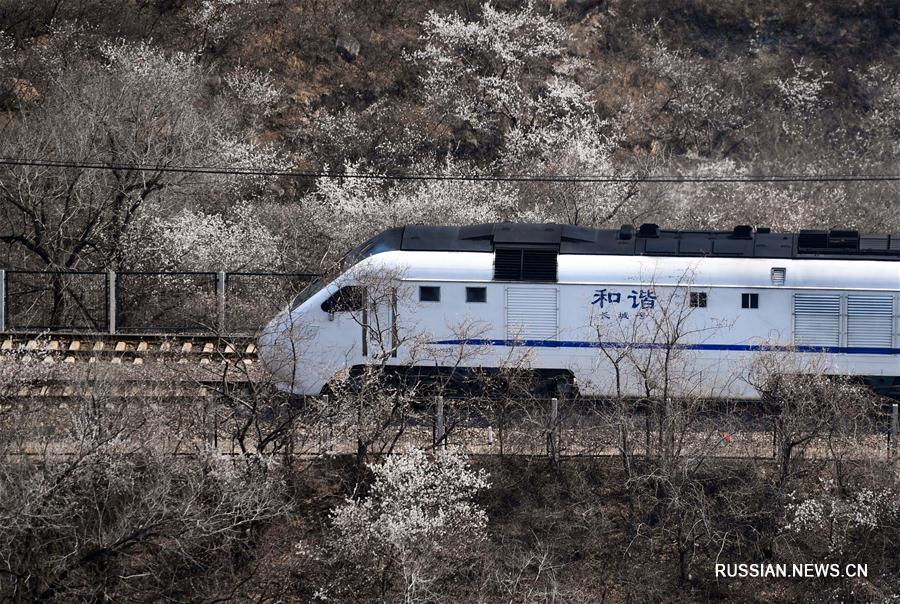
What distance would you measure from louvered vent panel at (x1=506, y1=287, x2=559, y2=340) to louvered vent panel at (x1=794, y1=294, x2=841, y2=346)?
434 centimetres

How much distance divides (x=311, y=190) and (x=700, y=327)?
19.5 metres

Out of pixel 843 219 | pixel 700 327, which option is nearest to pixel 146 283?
pixel 700 327

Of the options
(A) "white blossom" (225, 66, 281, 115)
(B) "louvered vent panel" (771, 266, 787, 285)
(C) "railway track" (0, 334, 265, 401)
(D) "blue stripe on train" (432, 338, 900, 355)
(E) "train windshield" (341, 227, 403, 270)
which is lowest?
(C) "railway track" (0, 334, 265, 401)

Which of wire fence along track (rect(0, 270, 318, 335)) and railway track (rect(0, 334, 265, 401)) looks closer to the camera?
railway track (rect(0, 334, 265, 401))

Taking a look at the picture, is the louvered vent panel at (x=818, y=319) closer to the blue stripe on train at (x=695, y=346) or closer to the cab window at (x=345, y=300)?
the blue stripe on train at (x=695, y=346)

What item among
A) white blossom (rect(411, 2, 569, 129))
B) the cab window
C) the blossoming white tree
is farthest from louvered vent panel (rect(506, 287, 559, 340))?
white blossom (rect(411, 2, 569, 129))

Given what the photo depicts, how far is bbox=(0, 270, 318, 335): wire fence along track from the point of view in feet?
85.4

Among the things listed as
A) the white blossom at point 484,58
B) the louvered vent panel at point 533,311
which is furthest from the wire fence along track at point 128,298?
the white blossom at point 484,58

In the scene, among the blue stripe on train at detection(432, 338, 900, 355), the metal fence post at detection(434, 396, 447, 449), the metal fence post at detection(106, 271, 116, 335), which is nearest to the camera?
the metal fence post at detection(434, 396, 447, 449)

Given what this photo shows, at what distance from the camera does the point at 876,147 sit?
41.2 m

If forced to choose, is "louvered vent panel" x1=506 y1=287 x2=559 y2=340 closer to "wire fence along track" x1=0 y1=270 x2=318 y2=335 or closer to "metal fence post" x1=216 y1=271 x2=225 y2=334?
"metal fence post" x1=216 y1=271 x2=225 y2=334

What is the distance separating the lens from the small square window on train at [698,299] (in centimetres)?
2092

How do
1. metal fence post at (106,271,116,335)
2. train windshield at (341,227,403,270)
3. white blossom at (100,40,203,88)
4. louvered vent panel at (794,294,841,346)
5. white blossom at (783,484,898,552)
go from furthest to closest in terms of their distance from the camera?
white blossom at (100,40,203,88) < metal fence post at (106,271,116,335) < train windshield at (341,227,403,270) < louvered vent panel at (794,294,841,346) < white blossom at (783,484,898,552)

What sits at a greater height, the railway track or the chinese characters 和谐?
the chinese characters 和谐
